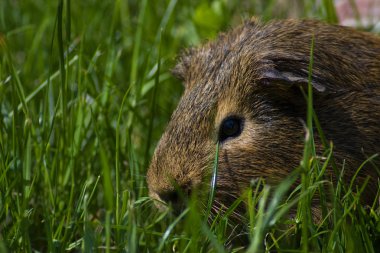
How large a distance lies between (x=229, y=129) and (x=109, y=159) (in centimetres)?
98

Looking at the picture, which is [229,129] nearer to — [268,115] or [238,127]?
[238,127]

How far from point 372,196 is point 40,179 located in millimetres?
1844

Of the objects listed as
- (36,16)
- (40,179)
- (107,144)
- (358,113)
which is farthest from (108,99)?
(36,16)

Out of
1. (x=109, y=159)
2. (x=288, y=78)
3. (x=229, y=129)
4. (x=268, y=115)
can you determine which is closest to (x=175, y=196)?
(x=229, y=129)

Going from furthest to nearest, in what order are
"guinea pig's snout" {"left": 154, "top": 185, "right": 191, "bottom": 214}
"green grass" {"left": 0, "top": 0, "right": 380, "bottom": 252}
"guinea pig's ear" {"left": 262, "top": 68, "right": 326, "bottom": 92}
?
"guinea pig's ear" {"left": 262, "top": 68, "right": 326, "bottom": 92}, "guinea pig's snout" {"left": 154, "top": 185, "right": 191, "bottom": 214}, "green grass" {"left": 0, "top": 0, "right": 380, "bottom": 252}

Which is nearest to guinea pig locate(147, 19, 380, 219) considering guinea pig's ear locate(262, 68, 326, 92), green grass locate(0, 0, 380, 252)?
guinea pig's ear locate(262, 68, 326, 92)

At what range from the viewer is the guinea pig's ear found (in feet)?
12.7

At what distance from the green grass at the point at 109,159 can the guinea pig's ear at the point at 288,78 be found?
25 cm

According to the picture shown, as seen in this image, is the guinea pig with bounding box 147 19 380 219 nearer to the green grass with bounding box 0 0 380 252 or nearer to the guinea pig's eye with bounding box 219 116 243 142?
the guinea pig's eye with bounding box 219 116 243 142

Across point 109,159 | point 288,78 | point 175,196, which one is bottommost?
point 175,196

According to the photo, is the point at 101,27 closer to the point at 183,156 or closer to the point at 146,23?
the point at 146,23

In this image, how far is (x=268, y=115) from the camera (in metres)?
4.05

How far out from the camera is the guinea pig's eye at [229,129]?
4035 millimetres

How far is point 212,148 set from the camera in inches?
156
